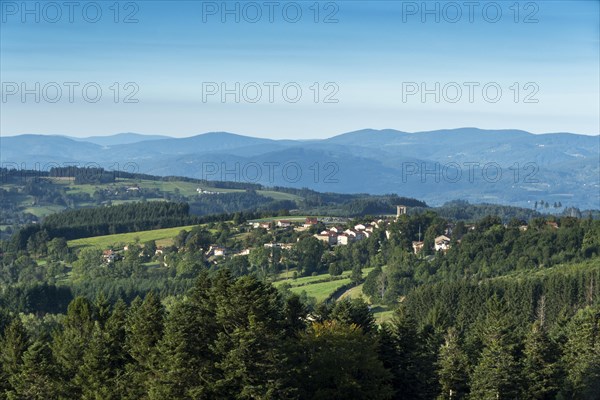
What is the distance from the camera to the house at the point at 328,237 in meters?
119

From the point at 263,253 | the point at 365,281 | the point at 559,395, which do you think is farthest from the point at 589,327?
the point at 263,253

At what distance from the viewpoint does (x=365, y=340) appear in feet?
116

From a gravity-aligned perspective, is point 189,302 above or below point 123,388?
above

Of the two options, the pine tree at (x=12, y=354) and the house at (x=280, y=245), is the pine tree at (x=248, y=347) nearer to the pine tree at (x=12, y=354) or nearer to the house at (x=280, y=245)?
the pine tree at (x=12, y=354)

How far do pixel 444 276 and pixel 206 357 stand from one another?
62.5 meters

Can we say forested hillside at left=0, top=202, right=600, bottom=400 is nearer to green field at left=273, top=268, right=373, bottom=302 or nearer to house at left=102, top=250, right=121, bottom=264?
green field at left=273, top=268, right=373, bottom=302

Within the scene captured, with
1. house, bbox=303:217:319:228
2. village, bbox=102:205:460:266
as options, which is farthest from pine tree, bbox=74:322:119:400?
house, bbox=303:217:319:228

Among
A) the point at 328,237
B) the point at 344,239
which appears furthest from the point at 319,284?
the point at 344,239

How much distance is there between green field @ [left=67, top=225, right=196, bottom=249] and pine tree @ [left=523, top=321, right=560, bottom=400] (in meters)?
82.0

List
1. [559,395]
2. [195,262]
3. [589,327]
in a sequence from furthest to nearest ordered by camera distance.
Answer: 1. [195,262]
2. [589,327]
3. [559,395]

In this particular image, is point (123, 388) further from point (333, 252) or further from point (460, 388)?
point (333, 252)

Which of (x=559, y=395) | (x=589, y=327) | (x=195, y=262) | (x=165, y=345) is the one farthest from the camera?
(x=195, y=262)

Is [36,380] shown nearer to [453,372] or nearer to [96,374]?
[96,374]

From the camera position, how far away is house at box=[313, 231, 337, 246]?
11859cm
